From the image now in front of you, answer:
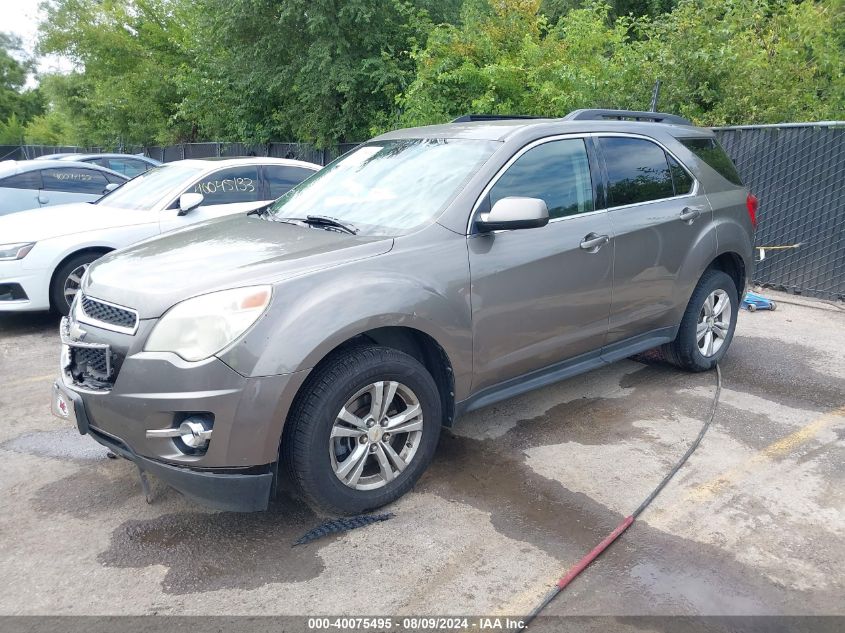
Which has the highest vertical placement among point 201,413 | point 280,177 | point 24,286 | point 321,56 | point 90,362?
point 321,56

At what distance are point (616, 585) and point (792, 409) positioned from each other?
2.56 m

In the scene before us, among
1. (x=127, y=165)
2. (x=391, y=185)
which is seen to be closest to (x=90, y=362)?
(x=391, y=185)

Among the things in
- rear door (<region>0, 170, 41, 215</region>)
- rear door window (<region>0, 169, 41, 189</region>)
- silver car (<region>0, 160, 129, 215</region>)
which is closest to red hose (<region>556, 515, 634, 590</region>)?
silver car (<region>0, 160, 129, 215</region>)

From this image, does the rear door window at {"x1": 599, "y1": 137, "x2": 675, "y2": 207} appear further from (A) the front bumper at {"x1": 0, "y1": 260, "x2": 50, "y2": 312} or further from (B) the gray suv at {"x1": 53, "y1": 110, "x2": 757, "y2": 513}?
(A) the front bumper at {"x1": 0, "y1": 260, "x2": 50, "y2": 312}

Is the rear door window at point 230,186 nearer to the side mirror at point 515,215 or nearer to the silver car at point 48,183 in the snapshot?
the silver car at point 48,183

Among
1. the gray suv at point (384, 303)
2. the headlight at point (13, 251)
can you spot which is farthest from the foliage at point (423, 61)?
the headlight at point (13, 251)

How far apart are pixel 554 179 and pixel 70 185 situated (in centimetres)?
846

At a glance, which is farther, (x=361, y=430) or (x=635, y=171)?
(x=635, y=171)

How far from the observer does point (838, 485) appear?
3.63m

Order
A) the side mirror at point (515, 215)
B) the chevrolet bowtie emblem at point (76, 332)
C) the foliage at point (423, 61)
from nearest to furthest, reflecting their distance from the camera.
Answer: the chevrolet bowtie emblem at point (76, 332), the side mirror at point (515, 215), the foliage at point (423, 61)

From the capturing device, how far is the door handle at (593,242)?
409 centimetres

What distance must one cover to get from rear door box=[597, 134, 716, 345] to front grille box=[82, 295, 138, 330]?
276cm

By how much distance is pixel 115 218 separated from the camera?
6863mm

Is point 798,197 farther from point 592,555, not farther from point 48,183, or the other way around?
point 48,183
